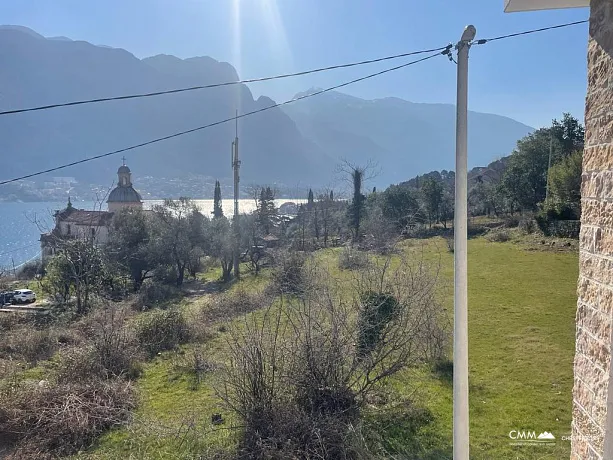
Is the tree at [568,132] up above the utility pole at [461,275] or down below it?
above

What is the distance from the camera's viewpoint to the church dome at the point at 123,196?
38312mm

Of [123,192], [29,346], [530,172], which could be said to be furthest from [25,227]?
[530,172]

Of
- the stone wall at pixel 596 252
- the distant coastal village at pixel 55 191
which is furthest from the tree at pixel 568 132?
the distant coastal village at pixel 55 191

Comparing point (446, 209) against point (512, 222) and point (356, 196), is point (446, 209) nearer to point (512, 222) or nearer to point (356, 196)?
point (512, 222)

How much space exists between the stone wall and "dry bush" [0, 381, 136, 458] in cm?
523

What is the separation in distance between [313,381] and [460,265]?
2.75m

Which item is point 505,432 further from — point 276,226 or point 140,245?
point 276,226

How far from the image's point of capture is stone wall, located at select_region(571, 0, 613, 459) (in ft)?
5.50

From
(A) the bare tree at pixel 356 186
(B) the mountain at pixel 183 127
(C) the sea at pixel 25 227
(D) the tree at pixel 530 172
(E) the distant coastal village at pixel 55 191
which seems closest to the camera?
(D) the tree at pixel 530 172

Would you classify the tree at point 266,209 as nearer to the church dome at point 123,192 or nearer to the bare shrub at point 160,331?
the church dome at point 123,192

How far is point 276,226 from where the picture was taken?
29.8 metres

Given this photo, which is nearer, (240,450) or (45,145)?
(240,450)

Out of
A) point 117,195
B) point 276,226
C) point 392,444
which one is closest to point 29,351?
point 392,444

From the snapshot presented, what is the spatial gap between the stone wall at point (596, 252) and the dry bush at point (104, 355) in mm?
6586
